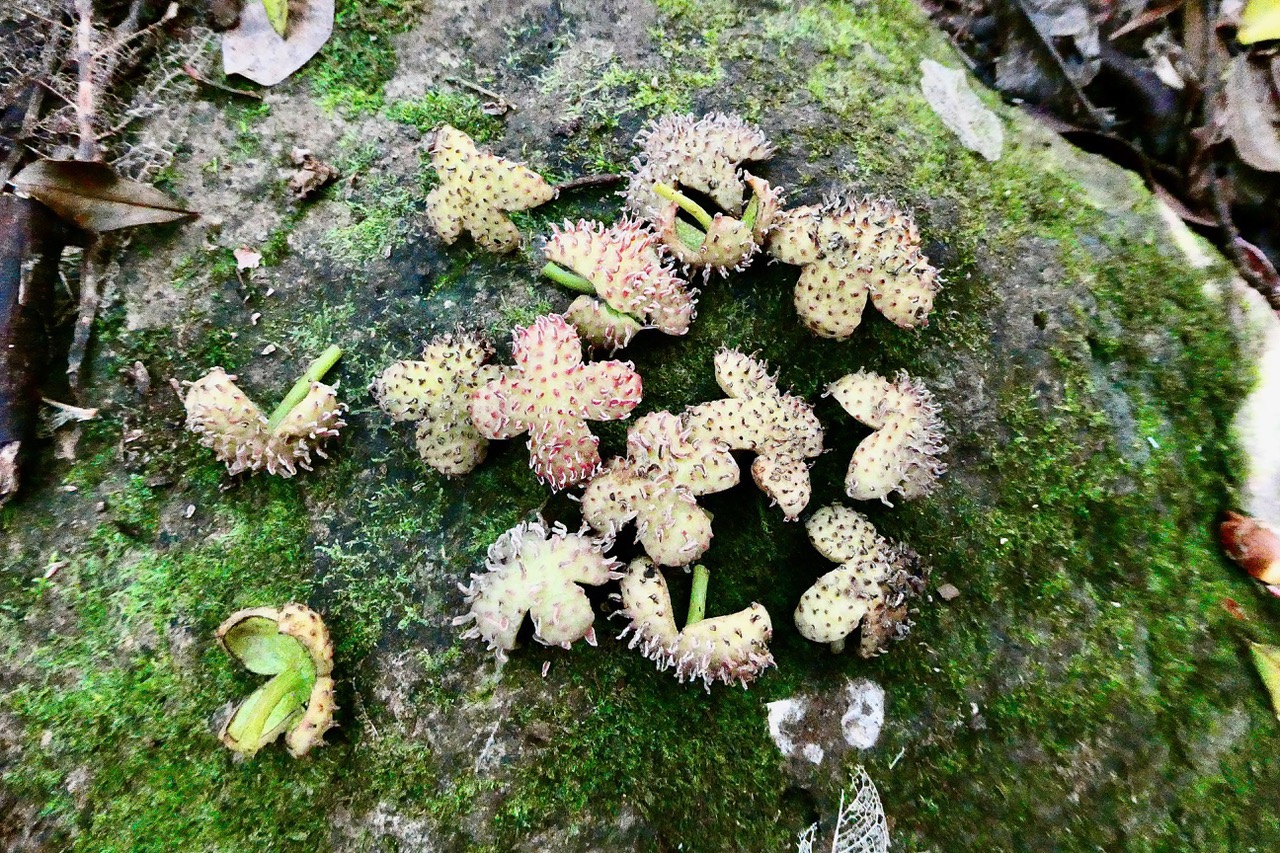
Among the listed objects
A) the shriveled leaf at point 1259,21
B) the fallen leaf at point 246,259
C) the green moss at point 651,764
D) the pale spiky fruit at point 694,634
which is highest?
the shriveled leaf at point 1259,21

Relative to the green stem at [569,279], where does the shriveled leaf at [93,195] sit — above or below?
below

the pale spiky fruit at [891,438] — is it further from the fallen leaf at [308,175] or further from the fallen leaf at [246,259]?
the fallen leaf at [246,259]

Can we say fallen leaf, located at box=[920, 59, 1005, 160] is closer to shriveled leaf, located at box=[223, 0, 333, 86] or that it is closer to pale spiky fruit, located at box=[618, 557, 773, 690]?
pale spiky fruit, located at box=[618, 557, 773, 690]

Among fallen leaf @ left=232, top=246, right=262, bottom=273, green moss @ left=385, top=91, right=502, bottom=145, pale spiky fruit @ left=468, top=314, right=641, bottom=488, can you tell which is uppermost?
green moss @ left=385, top=91, right=502, bottom=145

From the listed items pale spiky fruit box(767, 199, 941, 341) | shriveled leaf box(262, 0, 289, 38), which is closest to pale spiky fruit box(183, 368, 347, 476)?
shriveled leaf box(262, 0, 289, 38)

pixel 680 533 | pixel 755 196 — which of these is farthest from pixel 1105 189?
pixel 680 533

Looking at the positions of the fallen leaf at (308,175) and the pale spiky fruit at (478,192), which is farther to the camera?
the fallen leaf at (308,175)

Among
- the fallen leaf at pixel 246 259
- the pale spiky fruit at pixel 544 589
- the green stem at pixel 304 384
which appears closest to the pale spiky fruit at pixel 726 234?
the pale spiky fruit at pixel 544 589
